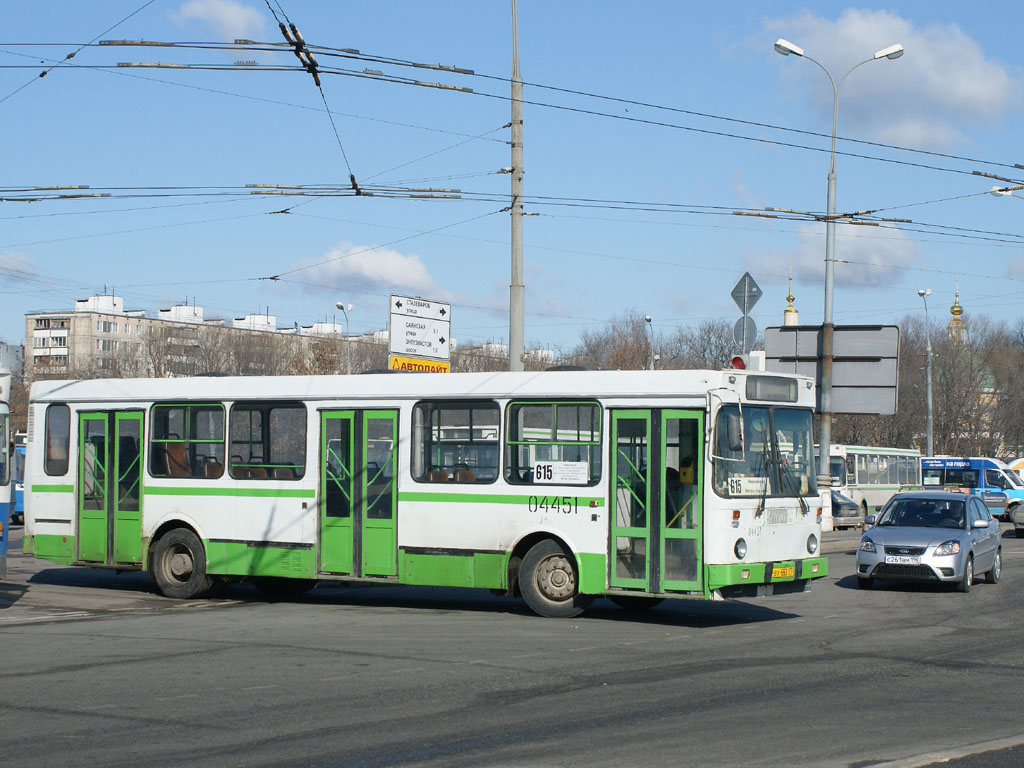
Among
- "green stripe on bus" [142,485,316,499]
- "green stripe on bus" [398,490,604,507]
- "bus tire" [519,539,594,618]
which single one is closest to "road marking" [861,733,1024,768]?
"green stripe on bus" [398,490,604,507]

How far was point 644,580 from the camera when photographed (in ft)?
46.1

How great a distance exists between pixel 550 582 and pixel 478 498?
4.48 ft

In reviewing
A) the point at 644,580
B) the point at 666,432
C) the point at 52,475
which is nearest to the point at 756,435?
the point at 666,432

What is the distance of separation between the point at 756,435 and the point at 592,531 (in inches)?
87.2

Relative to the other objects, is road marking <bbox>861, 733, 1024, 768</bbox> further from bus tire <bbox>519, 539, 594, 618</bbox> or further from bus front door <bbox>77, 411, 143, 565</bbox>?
bus front door <bbox>77, 411, 143, 565</bbox>

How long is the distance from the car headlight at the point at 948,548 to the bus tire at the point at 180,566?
1069 centimetres

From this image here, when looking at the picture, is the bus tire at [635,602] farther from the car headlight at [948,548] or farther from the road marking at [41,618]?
the road marking at [41,618]

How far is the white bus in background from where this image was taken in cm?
4444

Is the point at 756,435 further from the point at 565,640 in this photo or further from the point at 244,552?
the point at 244,552

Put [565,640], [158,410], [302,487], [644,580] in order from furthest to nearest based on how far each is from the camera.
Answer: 1. [158,410]
2. [302,487]
3. [644,580]
4. [565,640]

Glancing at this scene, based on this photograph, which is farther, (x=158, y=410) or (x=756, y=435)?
(x=158, y=410)

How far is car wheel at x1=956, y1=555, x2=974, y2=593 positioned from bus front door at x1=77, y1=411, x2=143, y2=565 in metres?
12.1

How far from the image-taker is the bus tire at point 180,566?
55.9 ft

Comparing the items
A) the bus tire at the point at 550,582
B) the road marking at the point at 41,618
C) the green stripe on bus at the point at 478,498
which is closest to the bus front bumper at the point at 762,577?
the green stripe on bus at the point at 478,498
